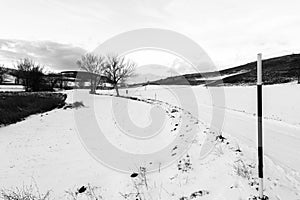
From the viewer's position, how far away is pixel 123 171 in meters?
7.80

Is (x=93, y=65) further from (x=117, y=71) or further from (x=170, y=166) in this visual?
(x=170, y=166)

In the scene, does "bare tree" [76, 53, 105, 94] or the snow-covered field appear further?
"bare tree" [76, 53, 105, 94]

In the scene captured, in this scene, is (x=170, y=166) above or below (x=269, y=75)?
below

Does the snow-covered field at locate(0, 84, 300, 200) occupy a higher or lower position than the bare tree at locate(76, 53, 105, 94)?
lower

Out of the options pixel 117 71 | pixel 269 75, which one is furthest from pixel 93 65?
pixel 269 75

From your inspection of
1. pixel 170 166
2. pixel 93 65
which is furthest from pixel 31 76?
pixel 170 166

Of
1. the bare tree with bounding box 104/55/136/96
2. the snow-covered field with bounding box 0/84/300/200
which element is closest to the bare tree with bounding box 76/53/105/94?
the bare tree with bounding box 104/55/136/96

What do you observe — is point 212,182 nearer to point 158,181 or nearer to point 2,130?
point 158,181

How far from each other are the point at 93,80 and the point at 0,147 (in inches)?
1926

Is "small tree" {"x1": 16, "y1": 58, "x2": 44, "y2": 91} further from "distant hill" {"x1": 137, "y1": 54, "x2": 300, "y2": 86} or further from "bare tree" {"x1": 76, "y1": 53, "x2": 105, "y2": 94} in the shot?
"distant hill" {"x1": 137, "y1": 54, "x2": 300, "y2": 86}

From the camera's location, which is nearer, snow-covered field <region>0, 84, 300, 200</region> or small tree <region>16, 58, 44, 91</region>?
snow-covered field <region>0, 84, 300, 200</region>

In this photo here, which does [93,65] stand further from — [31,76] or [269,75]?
[269,75]

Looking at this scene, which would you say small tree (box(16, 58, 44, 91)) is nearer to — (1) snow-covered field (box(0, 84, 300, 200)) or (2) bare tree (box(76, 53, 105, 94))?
(2) bare tree (box(76, 53, 105, 94))

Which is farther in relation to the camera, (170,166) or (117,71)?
(117,71)
